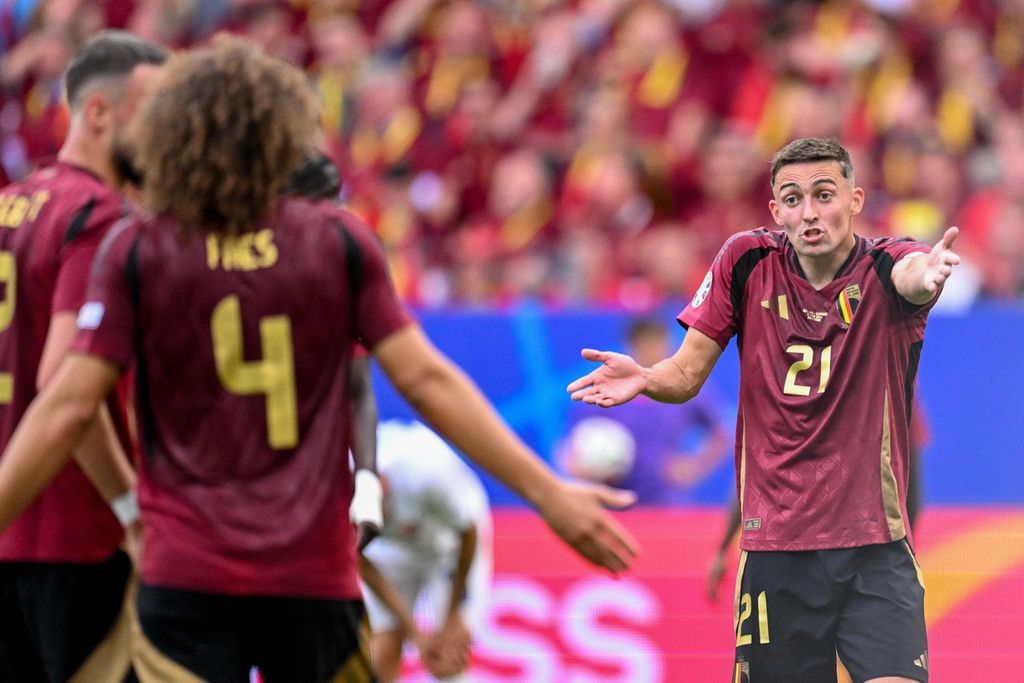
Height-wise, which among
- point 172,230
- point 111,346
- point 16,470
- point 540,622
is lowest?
point 540,622

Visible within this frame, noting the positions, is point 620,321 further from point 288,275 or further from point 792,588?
point 288,275

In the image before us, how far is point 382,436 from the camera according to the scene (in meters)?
8.48

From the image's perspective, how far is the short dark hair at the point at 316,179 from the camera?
19.1 feet

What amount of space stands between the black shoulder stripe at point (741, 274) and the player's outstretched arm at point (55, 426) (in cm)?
272

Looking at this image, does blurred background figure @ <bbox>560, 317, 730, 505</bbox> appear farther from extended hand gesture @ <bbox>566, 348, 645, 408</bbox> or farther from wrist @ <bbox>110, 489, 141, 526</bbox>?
wrist @ <bbox>110, 489, 141, 526</bbox>

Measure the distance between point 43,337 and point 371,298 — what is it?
4.39ft

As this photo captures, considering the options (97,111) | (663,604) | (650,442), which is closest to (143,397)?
(97,111)

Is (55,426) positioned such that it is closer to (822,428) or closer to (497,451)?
(497,451)

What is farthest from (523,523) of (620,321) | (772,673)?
(772,673)

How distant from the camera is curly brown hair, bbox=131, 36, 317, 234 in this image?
393cm

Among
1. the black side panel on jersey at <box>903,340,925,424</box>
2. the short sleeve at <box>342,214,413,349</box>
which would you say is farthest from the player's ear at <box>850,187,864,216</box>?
the short sleeve at <box>342,214,413,349</box>

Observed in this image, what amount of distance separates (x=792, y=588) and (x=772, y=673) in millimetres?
306

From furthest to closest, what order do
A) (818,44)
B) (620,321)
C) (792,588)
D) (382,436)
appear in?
(818,44), (620,321), (382,436), (792,588)

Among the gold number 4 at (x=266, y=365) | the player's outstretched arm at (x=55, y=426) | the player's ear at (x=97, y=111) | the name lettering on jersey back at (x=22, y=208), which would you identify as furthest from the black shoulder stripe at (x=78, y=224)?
the gold number 4 at (x=266, y=365)
